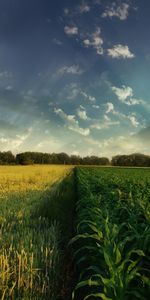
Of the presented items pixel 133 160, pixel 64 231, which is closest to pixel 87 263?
pixel 64 231

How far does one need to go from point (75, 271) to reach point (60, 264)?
1.39 feet

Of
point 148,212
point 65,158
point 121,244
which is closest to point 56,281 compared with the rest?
point 121,244

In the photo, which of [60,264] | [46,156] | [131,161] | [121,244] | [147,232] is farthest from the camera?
[46,156]

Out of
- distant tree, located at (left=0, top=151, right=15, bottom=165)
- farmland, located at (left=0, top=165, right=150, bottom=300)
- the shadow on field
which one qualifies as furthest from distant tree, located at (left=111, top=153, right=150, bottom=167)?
farmland, located at (left=0, top=165, right=150, bottom=300)

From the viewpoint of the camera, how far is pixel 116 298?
3094 mm

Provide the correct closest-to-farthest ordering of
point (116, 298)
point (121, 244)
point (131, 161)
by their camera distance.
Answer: point (116, 298)
point (121, 244)
point (131, 161)

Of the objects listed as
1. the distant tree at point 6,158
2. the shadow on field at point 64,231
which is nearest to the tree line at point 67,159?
the distant tree at point 6,158

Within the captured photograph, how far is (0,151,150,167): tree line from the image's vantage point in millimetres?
101812

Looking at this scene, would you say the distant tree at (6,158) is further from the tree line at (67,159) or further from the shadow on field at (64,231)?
the shadow on field at (64,231)

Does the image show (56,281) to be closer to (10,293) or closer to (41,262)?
(41,262)

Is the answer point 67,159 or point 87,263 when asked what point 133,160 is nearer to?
point 67,159

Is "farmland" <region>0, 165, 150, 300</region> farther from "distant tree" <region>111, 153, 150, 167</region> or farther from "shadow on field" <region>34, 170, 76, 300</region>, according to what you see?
"distant tree" <region>111, 153, 150, 167</region>

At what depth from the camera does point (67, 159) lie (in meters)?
114

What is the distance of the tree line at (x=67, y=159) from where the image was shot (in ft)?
334
